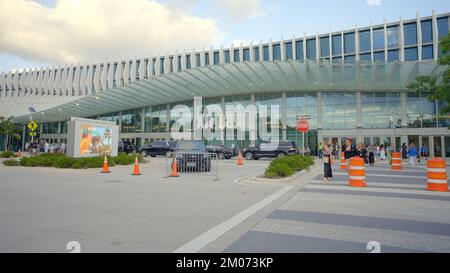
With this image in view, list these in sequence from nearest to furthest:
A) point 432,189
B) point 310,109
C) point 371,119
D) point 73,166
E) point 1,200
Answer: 1. point 1,200
2. point 432,189
3. point 73,166
4. point 371,119
5. point 310,109

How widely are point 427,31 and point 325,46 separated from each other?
13.0 metres

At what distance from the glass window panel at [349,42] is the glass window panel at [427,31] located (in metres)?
8.59

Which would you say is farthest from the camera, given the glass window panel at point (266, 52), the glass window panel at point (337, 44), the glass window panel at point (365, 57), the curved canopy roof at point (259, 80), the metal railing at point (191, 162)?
the glass window panel at point (266, 52)

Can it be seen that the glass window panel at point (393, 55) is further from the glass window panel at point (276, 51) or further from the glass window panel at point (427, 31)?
the glass window panel at point (276, 51)

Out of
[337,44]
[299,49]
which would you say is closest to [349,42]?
[337,44]

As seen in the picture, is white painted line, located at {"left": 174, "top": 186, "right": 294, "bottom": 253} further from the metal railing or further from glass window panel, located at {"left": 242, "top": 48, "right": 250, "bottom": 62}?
glass window panel, located at {"left": 242, "top": 48, "right": 250, "bottom": 62}

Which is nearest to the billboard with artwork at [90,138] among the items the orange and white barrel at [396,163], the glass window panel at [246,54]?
the orange and white barrel at [396,163]

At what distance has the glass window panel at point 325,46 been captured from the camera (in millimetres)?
40688

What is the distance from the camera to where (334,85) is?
111ft

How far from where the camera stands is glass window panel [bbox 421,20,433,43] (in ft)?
117
